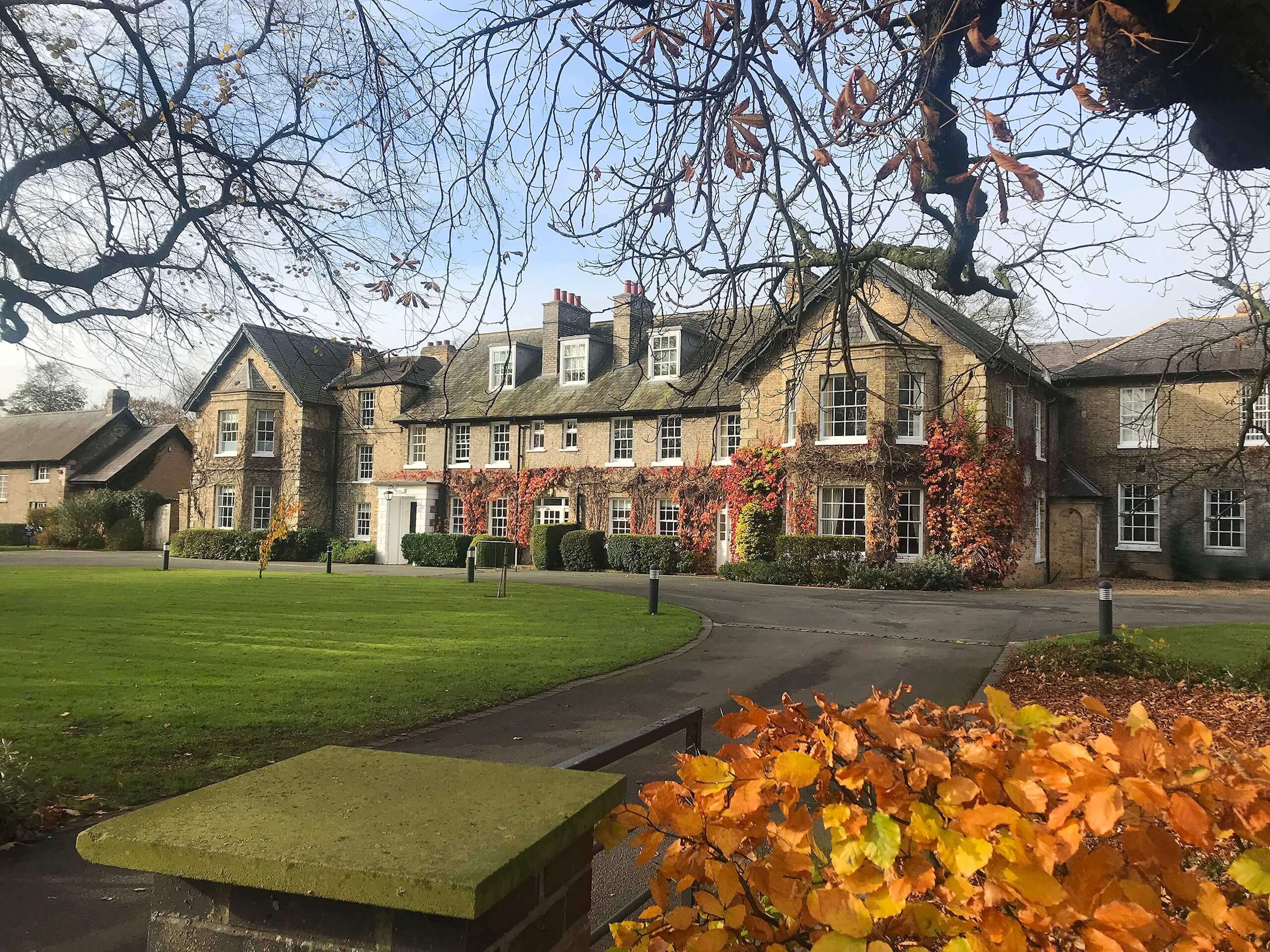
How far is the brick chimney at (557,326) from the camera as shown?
1330 inches

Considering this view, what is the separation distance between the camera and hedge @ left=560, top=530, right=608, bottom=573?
29.0 meters

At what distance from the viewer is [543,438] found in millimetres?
32656

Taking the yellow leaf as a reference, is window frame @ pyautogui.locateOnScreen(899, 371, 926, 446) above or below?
above

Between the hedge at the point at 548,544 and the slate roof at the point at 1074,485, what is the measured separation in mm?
16298

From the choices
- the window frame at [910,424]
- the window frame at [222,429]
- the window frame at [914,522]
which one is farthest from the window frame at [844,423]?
the window frame at [222,429]

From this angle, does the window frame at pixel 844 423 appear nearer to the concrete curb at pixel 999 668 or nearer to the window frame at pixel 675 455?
the window frame at pixel 675 455

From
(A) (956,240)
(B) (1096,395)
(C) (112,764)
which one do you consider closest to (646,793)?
(A) (956,240)

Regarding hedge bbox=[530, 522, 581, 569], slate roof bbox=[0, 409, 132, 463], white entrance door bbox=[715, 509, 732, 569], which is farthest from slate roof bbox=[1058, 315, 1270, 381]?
slate roof bbox=[0, 409, 132, 463]

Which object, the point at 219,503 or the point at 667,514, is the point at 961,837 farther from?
the point at 219,503

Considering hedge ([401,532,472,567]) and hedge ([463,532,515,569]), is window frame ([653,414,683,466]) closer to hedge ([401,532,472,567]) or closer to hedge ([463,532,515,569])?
hedge ([401,532,472,567])

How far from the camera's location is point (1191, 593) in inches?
852

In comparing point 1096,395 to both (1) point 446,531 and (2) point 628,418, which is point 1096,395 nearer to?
(2) point 628,418

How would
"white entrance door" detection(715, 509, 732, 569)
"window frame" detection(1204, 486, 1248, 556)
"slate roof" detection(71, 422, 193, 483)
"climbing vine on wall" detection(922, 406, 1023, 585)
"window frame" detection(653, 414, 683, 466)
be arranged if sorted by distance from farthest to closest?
"slate roof" detection(71, 422, 193, 483) → "window frame" detection(653, 414, 683, 466) → "white entrance door" detection(715, 509, 732, 569) → "window frame" detection(1204, 486, 1248, 556) → "climbing vine on wall" detection(922, 406, 1023, 585)

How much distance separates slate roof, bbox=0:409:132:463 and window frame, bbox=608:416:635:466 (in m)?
31.7
